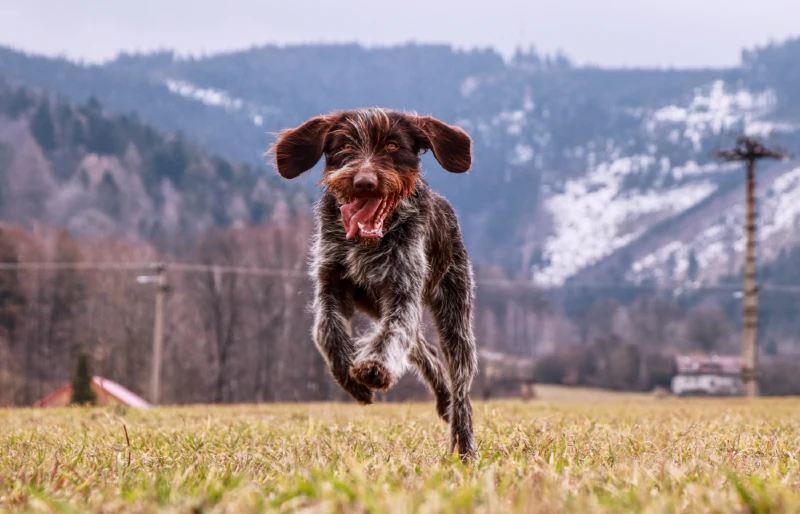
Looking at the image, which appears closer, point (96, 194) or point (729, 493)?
point (729, 493)

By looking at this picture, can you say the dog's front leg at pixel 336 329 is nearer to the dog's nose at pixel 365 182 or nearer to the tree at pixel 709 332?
the dog's nose at pixel 365 182

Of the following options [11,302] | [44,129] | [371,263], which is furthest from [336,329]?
[44,129]

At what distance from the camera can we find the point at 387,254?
17.0ft

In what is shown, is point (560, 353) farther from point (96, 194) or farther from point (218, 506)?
point (218, 506)

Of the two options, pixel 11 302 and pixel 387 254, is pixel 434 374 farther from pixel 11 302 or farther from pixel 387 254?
pixel 11 302

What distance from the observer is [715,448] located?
216 inches

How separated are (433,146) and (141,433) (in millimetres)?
3073

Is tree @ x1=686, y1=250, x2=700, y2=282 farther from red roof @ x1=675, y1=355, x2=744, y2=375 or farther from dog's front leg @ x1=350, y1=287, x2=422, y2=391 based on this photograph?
dog's front leg @ x1=350, y1=287, x2=422, y2=391

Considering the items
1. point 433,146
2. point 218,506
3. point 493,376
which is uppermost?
point 433,146

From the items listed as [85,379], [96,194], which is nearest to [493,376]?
[85,379]

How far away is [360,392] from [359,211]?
3.06 feet

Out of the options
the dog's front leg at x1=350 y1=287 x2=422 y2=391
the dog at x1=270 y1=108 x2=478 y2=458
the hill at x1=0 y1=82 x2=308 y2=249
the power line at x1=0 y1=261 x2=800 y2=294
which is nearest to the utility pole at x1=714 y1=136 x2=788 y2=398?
the power line at x1=0 y1=261 x2=800 y2=294

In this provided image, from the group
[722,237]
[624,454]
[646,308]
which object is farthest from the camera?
[722,237]

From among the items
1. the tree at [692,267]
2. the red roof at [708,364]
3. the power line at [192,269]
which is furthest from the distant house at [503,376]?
the tree at [692,267]
